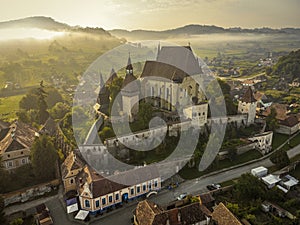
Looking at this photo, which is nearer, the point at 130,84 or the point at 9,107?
the point at 130,84

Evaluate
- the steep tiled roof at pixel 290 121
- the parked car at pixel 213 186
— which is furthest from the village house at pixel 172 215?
the steep tiled roof at pixel 290 121

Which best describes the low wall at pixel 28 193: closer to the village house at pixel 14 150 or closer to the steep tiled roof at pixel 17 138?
the village house at pixel 14 150

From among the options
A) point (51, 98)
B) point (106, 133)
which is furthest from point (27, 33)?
point (106, 133)

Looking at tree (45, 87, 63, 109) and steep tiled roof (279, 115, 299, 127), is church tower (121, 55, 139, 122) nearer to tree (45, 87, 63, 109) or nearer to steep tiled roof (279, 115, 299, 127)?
steep tiled roof (279, 115, 299, 127)

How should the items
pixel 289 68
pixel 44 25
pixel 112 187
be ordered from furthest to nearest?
pixel 289 68 < pixel 44 25 < pixel 112 187

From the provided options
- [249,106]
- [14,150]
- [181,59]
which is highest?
[181,59]

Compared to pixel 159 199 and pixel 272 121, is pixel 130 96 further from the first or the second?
pixel 272 121

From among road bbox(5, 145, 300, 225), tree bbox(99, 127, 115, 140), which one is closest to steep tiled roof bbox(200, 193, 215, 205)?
road bbox(5, 145, 300, 225)
